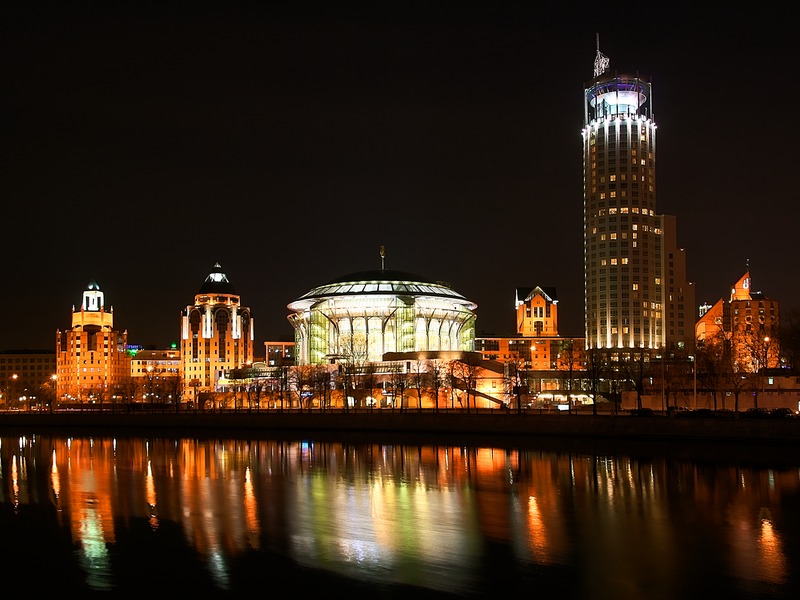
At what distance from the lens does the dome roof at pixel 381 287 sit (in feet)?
530

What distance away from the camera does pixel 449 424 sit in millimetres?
83312

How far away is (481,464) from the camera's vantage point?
61281mm

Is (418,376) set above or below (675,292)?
below

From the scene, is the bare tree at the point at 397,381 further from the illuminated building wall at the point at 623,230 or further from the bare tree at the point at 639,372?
the illuminated building wall at the point at 623,230

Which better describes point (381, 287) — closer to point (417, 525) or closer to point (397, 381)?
point (397, 381)

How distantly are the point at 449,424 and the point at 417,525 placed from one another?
148 feet

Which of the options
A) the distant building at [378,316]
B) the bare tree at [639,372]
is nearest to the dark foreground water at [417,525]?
the bare tree at [639,372]

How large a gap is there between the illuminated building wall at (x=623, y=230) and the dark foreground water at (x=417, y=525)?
119m

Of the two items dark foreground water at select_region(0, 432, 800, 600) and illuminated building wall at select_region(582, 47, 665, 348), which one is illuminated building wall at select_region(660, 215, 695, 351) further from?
dark foreground water at select_region(0, 432, 800, 600)

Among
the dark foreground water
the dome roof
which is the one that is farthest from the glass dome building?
the dark foreground water

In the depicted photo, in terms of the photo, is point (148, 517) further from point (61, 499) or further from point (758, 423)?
point (758, 423)

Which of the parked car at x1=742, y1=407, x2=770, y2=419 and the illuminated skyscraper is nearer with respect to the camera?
the parked car at x1=742, y1=407, x2=770, y2=419

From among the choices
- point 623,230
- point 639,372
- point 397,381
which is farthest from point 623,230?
point 397,381

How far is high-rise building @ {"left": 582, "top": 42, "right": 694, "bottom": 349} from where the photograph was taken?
601 feet
